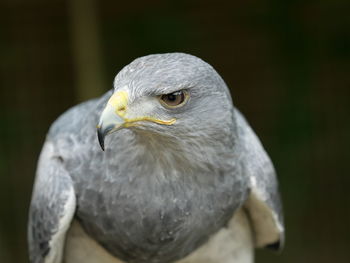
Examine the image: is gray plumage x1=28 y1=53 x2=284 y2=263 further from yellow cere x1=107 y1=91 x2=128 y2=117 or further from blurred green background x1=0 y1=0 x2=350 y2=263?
blurred green background x1=0 y1=0 x2=350 y2=263

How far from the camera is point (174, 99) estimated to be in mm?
2699

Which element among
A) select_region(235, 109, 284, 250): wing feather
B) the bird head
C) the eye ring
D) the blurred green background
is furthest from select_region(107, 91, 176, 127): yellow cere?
the blurred green background

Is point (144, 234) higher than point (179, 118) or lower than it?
lower

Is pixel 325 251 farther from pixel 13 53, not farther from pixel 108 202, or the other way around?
pixel 108 202

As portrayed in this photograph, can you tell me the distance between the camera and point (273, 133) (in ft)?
19.1

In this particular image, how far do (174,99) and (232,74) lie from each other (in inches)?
131

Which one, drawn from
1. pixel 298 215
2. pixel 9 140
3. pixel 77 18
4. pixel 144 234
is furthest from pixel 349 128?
pixel 144 234

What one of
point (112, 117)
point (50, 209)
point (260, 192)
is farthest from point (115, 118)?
point (260, 192)

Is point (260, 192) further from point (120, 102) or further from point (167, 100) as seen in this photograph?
point (120, 102)

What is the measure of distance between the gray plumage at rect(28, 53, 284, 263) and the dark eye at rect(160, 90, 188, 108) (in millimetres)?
21

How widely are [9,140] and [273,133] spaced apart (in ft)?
7.22

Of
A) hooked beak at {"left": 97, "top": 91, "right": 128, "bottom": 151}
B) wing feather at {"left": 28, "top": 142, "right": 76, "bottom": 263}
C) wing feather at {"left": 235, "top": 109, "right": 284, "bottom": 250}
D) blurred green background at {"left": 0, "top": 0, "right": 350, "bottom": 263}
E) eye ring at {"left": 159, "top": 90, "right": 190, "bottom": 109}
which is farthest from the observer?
blurred green background at {"left": 0, "top": 0, "right": 350, "bottom": 263}

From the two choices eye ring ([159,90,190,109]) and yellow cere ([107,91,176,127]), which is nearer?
yellow cere ([107,91,176,127])

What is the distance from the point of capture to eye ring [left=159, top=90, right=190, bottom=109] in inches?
105
